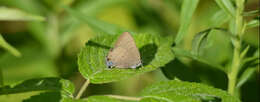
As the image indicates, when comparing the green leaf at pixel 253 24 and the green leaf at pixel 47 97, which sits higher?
the green leaf at pixel 253 24

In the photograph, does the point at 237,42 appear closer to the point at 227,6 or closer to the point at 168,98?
the point at 227,6

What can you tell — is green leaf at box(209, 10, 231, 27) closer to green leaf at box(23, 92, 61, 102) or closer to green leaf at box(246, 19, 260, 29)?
green leaf at box(246, 19, 260, 29)

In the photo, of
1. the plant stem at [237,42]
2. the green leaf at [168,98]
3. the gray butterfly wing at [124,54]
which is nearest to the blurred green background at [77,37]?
the plant stem at [237,42]

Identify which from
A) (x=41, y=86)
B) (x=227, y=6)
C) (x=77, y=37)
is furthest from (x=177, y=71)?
(x=77, y=37)

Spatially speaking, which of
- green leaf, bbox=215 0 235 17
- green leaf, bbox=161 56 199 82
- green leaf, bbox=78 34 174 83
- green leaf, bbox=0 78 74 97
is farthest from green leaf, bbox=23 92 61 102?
green leaf, bbox=215 0 235 17

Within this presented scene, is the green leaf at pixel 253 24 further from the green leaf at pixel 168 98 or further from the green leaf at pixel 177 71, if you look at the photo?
the green leaf at pixel 168 98

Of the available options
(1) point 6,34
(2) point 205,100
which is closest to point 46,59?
(1) point 6,34
